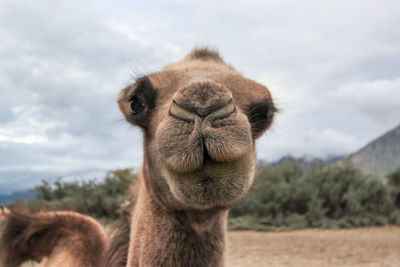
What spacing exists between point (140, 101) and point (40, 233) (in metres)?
2.85

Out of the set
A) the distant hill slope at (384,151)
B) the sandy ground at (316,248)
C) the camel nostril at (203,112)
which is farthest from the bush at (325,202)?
the distant hill slope at (384,151)

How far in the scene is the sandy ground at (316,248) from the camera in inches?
356

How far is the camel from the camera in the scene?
6.05 ft

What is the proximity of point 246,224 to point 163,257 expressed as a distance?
12622 millimetres

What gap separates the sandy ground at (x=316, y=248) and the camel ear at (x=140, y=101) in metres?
5.66

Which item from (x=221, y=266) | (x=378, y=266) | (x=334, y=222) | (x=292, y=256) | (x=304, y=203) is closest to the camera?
(x=221, y=266)

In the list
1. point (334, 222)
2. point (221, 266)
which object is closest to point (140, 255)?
point (221, 266)

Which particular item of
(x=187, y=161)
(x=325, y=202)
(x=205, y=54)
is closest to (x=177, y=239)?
(x=187, y=161)

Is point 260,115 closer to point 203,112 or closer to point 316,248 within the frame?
point 203,112

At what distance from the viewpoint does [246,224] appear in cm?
1441

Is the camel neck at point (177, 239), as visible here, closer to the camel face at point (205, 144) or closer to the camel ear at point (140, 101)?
the camel face at point (205, 144)

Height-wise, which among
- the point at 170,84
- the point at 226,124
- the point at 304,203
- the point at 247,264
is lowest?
the point at 247,264

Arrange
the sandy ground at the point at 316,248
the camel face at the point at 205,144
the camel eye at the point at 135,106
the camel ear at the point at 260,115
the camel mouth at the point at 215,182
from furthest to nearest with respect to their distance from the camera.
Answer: the sandy ground at the point at 316,248 < the camel eye at the point at 135,106 < the camel ear at the point at 260,115 < the camel mouth at the point at 215,182 < the camel face at the point at 205,144

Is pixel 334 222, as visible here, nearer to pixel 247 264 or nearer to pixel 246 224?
pixel 246 224
